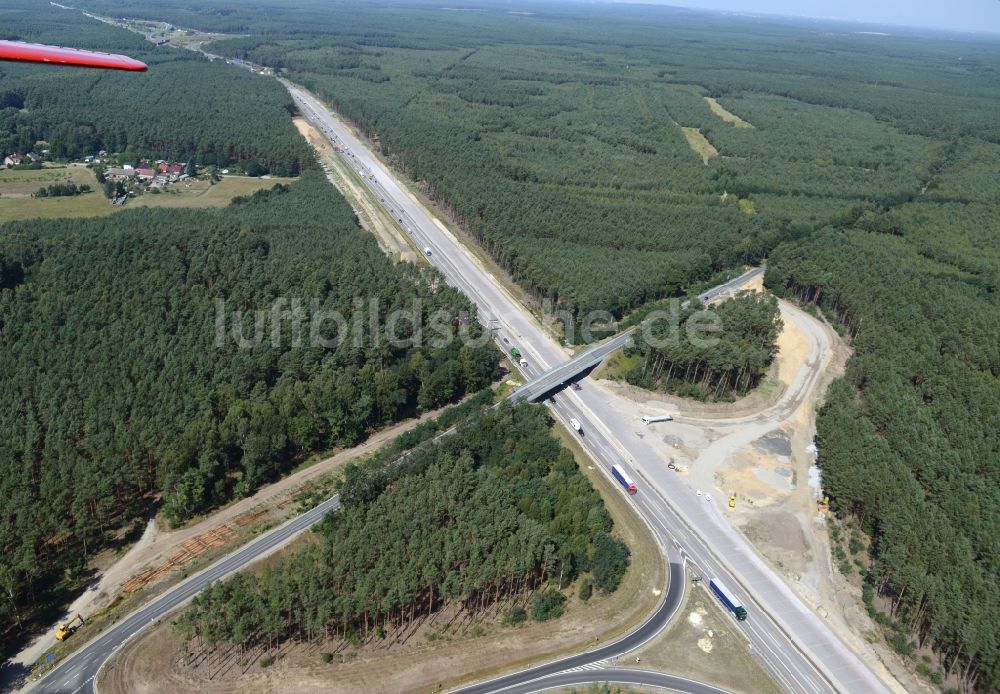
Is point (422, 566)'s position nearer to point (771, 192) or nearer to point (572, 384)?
point (572, 384)

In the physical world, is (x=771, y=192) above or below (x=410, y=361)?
above

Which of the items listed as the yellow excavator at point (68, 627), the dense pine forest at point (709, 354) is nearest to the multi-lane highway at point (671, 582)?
the yellow excavator at point (68, 627)

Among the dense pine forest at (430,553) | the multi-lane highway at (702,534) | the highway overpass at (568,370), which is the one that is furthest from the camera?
the highway overpass at (568,370)

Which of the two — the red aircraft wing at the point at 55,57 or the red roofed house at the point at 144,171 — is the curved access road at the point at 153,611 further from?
the red roofed house at the point at 144,171

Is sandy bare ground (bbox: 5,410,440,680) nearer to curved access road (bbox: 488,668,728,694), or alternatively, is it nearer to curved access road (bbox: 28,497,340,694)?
curved access road (bbox: 28,497,340,694)

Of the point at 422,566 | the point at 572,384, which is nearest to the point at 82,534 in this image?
the point at 422,566

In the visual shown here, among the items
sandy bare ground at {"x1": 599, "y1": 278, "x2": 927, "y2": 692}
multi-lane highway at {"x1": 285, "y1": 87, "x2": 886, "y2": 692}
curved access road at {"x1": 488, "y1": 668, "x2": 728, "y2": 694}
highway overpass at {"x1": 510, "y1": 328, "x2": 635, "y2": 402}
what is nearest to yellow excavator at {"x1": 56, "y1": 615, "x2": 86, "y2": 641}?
curved access road at {"x1": 488, "y1": 668, "x2": 728, "y2": 694}
